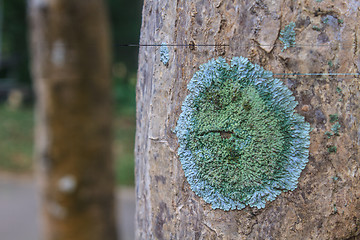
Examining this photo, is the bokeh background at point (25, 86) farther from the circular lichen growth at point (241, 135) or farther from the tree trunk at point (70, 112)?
the circular lichen growth at point (241, 135)

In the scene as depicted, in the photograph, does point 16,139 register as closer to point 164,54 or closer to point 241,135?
point 164,54

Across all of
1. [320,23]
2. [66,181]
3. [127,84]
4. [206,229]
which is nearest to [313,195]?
[206,229]

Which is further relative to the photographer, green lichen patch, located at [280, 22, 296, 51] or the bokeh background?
the bokeh background

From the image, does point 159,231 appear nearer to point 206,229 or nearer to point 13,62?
point 206,229

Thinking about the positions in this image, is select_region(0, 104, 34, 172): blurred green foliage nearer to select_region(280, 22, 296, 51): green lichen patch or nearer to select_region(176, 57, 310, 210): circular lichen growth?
select_region(176, 57, 310, 210): circular lichen growth

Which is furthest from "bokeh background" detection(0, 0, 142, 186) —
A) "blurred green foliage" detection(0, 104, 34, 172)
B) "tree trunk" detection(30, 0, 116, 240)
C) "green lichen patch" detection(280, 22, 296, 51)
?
"green lichen patch" detection(280, 22, 296, 51)

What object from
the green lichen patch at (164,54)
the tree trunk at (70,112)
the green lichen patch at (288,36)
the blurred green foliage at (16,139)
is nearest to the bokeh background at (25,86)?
the blurred green foliage at (16,139)

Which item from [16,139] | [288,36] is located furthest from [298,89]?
[16,139]
